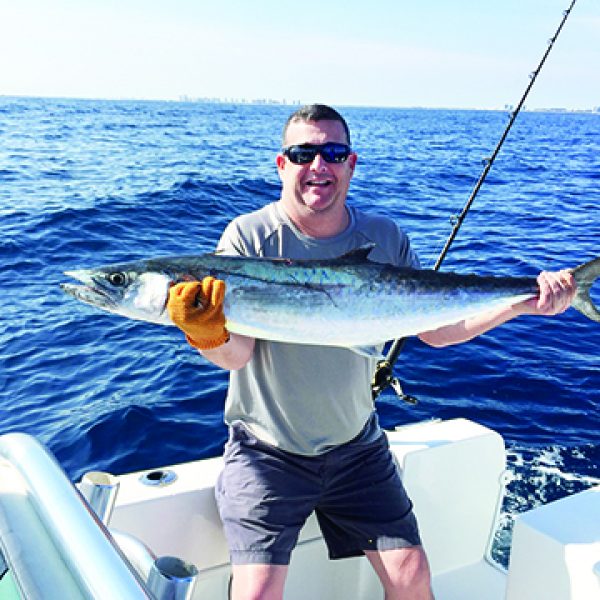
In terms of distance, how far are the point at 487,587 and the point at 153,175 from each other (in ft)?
51.0

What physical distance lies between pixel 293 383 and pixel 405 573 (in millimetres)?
928

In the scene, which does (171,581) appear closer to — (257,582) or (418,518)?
(257,582)

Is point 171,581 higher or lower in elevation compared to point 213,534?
higher

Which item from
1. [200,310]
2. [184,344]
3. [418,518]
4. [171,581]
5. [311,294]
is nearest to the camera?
[171,581]

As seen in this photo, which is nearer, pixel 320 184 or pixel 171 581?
pixel 171 581

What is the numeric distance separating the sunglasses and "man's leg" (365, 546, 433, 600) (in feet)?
5.72

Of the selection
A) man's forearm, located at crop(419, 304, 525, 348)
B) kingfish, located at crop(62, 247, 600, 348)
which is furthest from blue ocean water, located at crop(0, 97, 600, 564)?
kingfish, located at crop(62, 247, 600, 348)

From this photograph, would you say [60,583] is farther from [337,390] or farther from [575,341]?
[575,341]

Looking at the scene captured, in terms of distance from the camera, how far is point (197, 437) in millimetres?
5309

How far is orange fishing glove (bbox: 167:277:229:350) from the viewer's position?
231cm

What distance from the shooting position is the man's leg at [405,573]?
2.64m

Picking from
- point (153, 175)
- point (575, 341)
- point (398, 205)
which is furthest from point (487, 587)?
point (153, 175)

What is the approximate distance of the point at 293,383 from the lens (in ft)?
9.16

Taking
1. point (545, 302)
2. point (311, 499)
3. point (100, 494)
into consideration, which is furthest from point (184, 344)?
point (100, 494)
